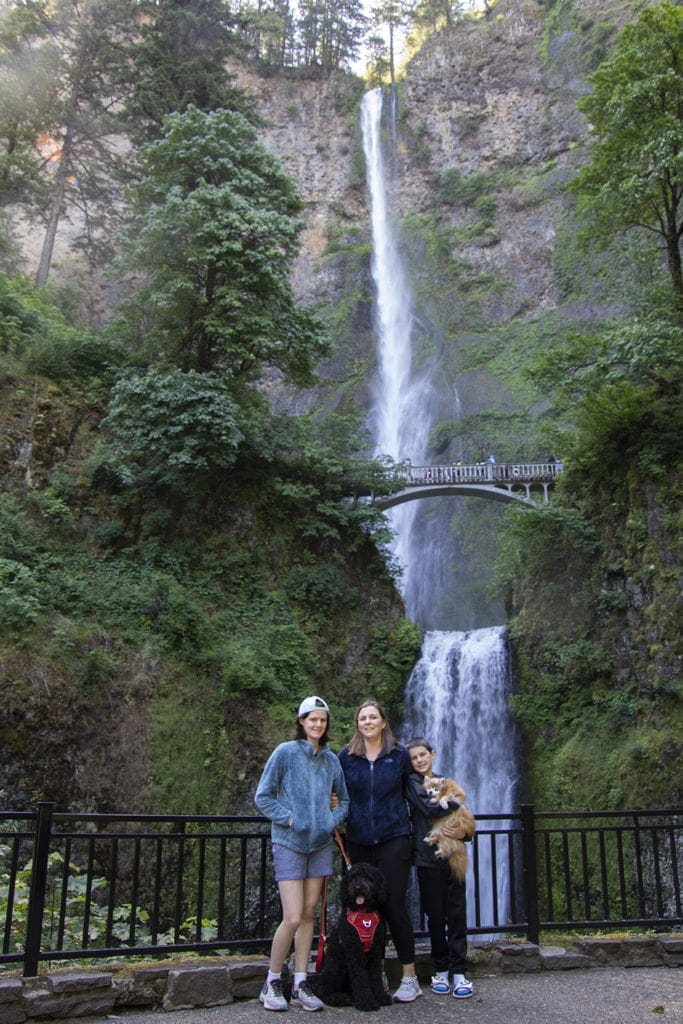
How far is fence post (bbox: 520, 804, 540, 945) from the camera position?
18.9 feet

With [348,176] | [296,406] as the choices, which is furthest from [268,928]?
[348,176]

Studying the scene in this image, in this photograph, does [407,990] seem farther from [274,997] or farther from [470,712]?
[470,712]

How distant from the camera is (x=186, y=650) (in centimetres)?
1420

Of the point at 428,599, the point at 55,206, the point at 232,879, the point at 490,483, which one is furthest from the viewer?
the point at 428,599

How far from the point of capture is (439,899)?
4.89 meters

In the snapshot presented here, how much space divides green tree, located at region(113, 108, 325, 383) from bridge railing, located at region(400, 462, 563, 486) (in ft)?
24.7

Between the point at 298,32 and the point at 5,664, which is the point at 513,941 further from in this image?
the point at 298,32

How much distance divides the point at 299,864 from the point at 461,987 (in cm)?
135

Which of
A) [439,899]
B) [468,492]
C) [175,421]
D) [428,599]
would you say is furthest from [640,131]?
[428,599]

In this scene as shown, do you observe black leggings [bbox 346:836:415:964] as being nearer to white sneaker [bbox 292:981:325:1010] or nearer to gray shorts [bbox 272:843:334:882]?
gray shorts [bbox 272:843:334:882]

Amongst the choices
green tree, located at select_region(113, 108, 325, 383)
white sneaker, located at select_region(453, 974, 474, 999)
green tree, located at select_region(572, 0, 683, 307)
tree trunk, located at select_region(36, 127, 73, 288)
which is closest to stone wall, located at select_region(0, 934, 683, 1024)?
white sneaker, located at select_region(453, 974, 474, 999)

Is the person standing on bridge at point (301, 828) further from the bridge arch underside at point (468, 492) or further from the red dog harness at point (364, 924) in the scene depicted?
the bridge arch underside at point (468, 492)

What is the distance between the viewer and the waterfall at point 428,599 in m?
16.1

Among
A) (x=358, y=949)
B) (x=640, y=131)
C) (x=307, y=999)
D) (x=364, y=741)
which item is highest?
(x=640, y=131)
